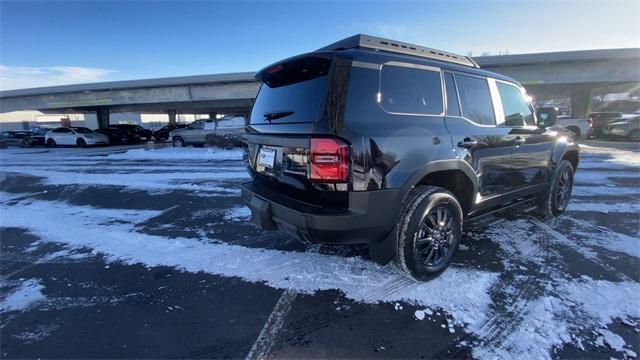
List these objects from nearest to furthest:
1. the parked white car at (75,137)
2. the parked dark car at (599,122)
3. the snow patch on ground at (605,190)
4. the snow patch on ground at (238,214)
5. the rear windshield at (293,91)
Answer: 1. the rear windshield at (293,91)
2. the snow patch on ground at (238,214)
3. the snow patch on ground at (605,190)
4. the parked dark car at (599,122)
5. the parked white car at (75,137)

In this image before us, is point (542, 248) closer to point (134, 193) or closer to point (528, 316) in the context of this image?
point (528, 316)

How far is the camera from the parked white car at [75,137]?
2394 centimetres

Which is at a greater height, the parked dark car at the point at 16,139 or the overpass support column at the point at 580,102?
the overpass support column at the point at 580,102

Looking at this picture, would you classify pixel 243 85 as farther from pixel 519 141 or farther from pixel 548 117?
pixel 519 141

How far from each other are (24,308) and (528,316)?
4.28 m

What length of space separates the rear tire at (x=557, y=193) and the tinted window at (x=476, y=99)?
1856mm

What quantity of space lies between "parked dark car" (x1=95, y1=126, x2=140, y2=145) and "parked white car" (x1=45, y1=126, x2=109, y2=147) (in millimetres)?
1126

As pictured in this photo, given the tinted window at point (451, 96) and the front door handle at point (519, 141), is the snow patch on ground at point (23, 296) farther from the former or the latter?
the front door handle at point (519, 141)

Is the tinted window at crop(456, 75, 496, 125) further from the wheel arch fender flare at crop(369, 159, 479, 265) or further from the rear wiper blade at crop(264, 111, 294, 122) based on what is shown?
the rear wiper blade at crop(264, 111, 294, 122)

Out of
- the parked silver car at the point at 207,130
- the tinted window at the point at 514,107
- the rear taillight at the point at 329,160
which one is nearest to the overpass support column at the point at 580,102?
the parked silver car at the point at 207,130

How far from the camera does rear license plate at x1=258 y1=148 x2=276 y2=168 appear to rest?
3.02m

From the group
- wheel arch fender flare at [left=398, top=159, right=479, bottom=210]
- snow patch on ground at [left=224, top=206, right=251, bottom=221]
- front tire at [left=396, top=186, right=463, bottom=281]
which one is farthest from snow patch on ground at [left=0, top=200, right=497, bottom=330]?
snow patch on ground at [left=224, top=206, right=251, bottom=221]

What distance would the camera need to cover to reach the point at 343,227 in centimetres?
249

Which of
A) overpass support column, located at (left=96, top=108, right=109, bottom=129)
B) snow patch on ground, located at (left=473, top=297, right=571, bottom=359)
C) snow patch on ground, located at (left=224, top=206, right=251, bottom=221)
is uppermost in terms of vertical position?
overpass support column, located at (left=96, top=108, right=109, bottom=129)
